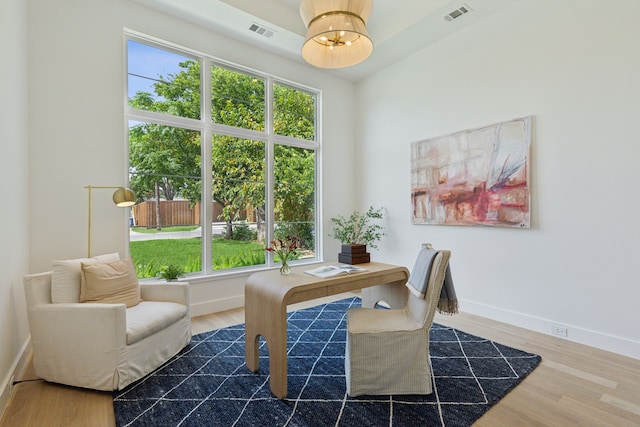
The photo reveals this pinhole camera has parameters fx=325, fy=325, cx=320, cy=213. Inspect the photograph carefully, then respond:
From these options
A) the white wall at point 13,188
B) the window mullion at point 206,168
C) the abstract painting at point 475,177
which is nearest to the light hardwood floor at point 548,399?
the white wall at point 13,188

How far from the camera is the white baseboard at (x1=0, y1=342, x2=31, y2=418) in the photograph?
6.41 ft

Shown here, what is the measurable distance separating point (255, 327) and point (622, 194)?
10.5ft

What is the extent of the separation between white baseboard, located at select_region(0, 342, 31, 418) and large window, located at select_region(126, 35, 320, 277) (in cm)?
112

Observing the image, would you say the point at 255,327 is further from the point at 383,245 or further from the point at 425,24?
the point at 425,24

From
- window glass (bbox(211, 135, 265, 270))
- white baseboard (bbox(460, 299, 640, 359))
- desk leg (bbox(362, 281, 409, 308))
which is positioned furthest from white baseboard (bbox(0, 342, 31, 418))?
white baseboard (bbox(460, 299, 640, 359))

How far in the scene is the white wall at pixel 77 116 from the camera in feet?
9.44

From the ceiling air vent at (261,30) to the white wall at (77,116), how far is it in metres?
0.79

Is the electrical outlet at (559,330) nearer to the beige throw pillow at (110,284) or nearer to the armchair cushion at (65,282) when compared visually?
the beige throw pillow at (110,284)

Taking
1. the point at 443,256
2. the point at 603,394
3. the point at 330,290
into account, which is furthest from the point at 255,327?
the point at 603,394

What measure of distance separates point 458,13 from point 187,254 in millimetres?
4106

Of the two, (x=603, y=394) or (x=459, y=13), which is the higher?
(x=459, y=13)

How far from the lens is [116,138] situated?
10.8 ft

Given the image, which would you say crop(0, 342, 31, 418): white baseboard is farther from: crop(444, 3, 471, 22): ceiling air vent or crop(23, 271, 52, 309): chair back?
crop(444, 3, 471, 22): ceiling air vent

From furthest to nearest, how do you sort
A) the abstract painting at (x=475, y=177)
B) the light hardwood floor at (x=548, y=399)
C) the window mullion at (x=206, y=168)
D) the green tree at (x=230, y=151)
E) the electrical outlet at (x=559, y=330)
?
the window mullion at (x=206, y=168), the green tree at (x=230, y=151), the abstract painting at (x=475, y=177), the electrical outlet at (x=559, y=330), the light hardwood floor at (x=548, y=399)
